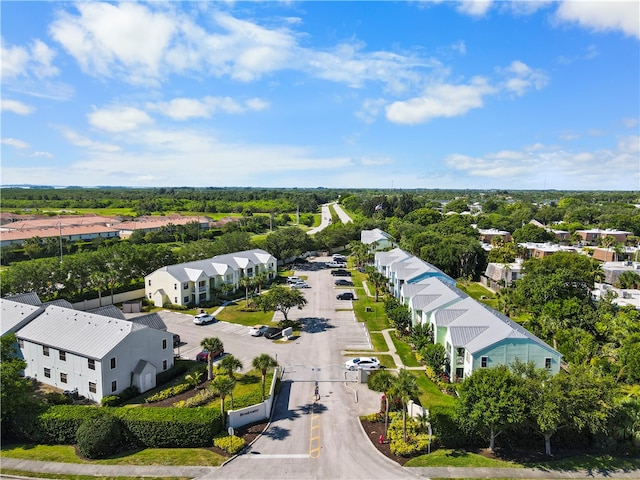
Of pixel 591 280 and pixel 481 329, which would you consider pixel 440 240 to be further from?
pixel 481 329

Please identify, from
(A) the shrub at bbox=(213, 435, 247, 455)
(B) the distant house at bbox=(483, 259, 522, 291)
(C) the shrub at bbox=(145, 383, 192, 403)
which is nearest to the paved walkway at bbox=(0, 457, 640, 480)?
(A) the shrub at bbox=(213, 435, 247, 455)

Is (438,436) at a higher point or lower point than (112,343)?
lower

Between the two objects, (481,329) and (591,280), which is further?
(591,280)

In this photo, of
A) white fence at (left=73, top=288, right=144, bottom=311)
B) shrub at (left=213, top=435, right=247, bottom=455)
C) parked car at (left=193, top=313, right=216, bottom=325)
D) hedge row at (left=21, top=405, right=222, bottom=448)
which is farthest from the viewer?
white fence at (left=73, top=288, right=144, bottom=311)

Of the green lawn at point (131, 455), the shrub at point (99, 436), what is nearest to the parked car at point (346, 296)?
the green lawn at point (131, 455)

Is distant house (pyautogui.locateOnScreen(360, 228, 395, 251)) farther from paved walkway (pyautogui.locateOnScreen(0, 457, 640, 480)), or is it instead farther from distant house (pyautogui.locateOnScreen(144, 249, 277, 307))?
paved walkway (pyautogui.locateOnScreen(0, 457, 640, 480))

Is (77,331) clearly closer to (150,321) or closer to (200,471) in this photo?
(150,321)

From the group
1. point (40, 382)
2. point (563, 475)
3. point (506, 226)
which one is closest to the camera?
point (563, 475)

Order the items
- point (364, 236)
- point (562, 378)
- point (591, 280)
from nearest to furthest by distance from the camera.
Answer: point (562, 378), point (591, 280), point (364, 236)

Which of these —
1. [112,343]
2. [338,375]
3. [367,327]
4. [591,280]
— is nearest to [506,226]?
[591,280]
